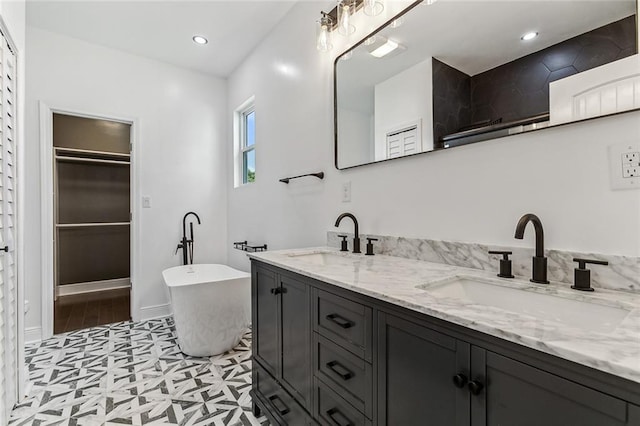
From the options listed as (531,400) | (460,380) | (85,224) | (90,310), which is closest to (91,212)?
(85,224)

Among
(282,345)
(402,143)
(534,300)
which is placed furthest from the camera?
(402,143)

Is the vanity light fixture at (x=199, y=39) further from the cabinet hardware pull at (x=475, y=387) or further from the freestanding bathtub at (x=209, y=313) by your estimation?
the cabinet hardware pull at (x=475, y=387)

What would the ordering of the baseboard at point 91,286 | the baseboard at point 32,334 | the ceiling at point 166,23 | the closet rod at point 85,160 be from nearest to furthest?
the ceiling at point 166,23 < the baseboard at point 32,334 < the closet rod at point 85,160 < the baseboard at point 91,286

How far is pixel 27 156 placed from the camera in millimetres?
2527

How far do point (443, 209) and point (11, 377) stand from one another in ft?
7.74

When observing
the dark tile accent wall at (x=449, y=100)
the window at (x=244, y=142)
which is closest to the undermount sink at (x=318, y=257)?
the dark tile accent wall at (x=449, y=100)

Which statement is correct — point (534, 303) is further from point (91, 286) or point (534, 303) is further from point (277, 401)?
point (91, 286)

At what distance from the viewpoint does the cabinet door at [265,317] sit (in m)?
1.43

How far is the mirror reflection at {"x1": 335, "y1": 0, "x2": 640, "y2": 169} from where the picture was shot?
892 millimetres

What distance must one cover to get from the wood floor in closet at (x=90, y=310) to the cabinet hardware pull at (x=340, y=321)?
291 centimetres

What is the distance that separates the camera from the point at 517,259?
3.47 ft

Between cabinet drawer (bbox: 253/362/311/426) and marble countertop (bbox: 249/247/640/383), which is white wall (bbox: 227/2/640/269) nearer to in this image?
marble countertop (bbox: 249/247/640/383)

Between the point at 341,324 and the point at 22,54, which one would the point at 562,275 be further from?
the point at 22,54

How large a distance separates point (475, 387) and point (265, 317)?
3.55ft
